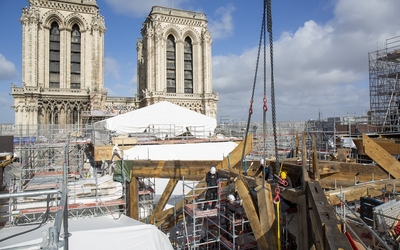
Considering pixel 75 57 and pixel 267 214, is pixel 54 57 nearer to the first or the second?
pixel 75 57

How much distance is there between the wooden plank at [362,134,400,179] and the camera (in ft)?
24.4

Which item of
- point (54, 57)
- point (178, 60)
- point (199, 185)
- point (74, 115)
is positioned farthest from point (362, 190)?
point (54, 57)

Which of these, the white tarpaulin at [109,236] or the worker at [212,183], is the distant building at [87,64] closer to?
the white tarpaulin at [109,236]

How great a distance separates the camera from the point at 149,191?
1116 centimetres

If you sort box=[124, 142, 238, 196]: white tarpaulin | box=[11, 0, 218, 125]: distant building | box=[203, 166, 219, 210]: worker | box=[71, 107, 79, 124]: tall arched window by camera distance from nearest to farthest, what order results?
box=[203, 166, 219, 210]: worker
box=[124, 142, 238, 196]: white tarpaulin
box=[11, 0, 218, 125]: distant building
box=[71, 107, 79, 124]: tall arched window

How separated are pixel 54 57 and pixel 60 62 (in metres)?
1.43

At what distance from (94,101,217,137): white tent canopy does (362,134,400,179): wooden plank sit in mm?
11285

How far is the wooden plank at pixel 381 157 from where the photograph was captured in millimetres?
7430

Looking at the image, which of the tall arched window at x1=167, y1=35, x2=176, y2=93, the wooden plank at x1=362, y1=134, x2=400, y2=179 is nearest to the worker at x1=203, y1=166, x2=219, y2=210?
the wooden plank at x1=362, y1=134, x2=400, y2=179

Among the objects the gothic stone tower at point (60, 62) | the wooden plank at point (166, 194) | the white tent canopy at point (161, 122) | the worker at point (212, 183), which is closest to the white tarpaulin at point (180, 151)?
the white tent canopy at point (161, 122)

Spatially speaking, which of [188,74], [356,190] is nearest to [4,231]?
[356,190]

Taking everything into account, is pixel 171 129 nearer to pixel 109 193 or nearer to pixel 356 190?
pixel 109 193

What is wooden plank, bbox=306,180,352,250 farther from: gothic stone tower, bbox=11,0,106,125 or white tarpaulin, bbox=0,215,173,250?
gothic stone tower, bbox=11,0,106,125

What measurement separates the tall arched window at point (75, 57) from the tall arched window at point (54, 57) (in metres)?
1.57
